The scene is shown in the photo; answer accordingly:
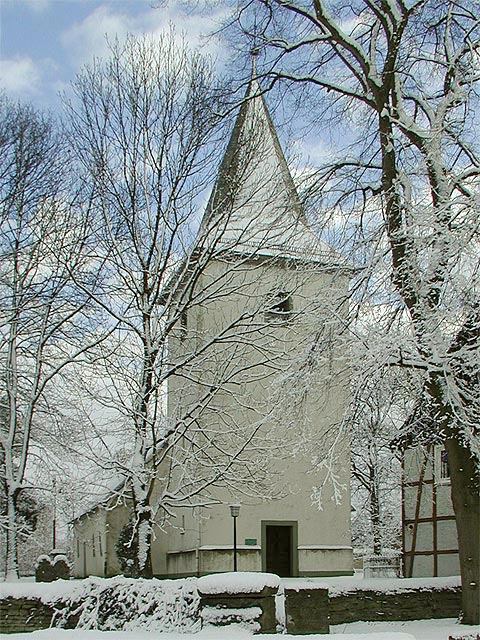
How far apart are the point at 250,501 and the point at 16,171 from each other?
11.5 metres

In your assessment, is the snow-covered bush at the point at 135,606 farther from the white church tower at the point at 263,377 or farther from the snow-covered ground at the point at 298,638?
the white church tower at the point at 263,377

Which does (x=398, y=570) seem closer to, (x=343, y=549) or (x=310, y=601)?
(x=343, y=549)

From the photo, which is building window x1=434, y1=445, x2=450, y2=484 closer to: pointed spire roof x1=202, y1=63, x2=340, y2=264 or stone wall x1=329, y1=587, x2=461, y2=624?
stone wall x1=329, y1=587, x2=461, y2=624

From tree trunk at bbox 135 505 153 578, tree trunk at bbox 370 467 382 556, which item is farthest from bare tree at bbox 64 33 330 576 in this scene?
tree trunk at bbox 370 467 382 556

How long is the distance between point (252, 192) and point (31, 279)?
5902mm

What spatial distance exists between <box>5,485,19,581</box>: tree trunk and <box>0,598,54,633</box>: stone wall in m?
4.71

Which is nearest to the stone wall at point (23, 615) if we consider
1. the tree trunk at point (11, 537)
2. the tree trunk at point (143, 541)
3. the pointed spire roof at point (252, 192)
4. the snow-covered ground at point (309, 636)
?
the tree trunk at point (143, 541)

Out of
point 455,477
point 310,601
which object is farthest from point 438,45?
point 310,601

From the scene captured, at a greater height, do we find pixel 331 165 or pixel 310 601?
pixel 331 165

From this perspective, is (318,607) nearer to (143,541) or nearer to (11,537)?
(143,541)

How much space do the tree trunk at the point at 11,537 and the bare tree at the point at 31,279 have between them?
0.02 m

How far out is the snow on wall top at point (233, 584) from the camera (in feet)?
30.2

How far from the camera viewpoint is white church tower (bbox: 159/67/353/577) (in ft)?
49.9

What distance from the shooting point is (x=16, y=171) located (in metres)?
18.2
